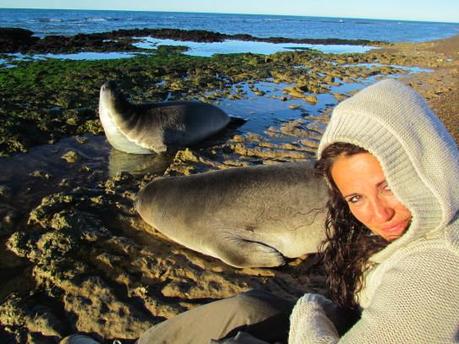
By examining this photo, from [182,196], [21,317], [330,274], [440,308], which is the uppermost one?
[440,308]

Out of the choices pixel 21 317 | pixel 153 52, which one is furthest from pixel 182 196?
pixel 153 52

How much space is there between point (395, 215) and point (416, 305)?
394mm

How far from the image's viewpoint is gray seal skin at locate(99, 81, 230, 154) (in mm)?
7168

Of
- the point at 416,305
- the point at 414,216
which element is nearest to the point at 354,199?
the point at 414,216

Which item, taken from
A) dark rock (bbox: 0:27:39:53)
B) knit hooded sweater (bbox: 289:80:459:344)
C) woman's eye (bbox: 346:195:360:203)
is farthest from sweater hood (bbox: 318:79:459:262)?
dark rock (bbox: 0:27:39:53)

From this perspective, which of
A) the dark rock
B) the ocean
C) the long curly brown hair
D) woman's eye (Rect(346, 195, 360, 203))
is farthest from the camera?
the ocean

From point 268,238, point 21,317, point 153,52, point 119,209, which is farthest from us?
point 153,52

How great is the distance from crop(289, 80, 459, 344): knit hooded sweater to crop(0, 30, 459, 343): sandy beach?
2238 mm

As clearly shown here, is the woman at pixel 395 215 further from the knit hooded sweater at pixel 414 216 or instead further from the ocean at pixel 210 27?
the ocean at pixel 210 27

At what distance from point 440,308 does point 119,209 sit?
4.09 meters

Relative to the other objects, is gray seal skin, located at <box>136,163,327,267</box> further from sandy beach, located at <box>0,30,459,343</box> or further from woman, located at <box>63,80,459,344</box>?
woman, located at <box>63,80,459,344</box>

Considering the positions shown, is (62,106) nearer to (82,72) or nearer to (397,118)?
(82,72)

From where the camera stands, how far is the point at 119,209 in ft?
16.5

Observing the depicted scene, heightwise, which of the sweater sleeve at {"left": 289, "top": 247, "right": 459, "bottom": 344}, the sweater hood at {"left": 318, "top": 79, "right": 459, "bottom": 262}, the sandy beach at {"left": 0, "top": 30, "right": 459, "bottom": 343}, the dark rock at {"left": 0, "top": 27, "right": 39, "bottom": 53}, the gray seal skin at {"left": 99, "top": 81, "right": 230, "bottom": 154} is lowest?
the sandy beach at {"left": 0, "top": 30, "right": 459, "bottom": 343}
